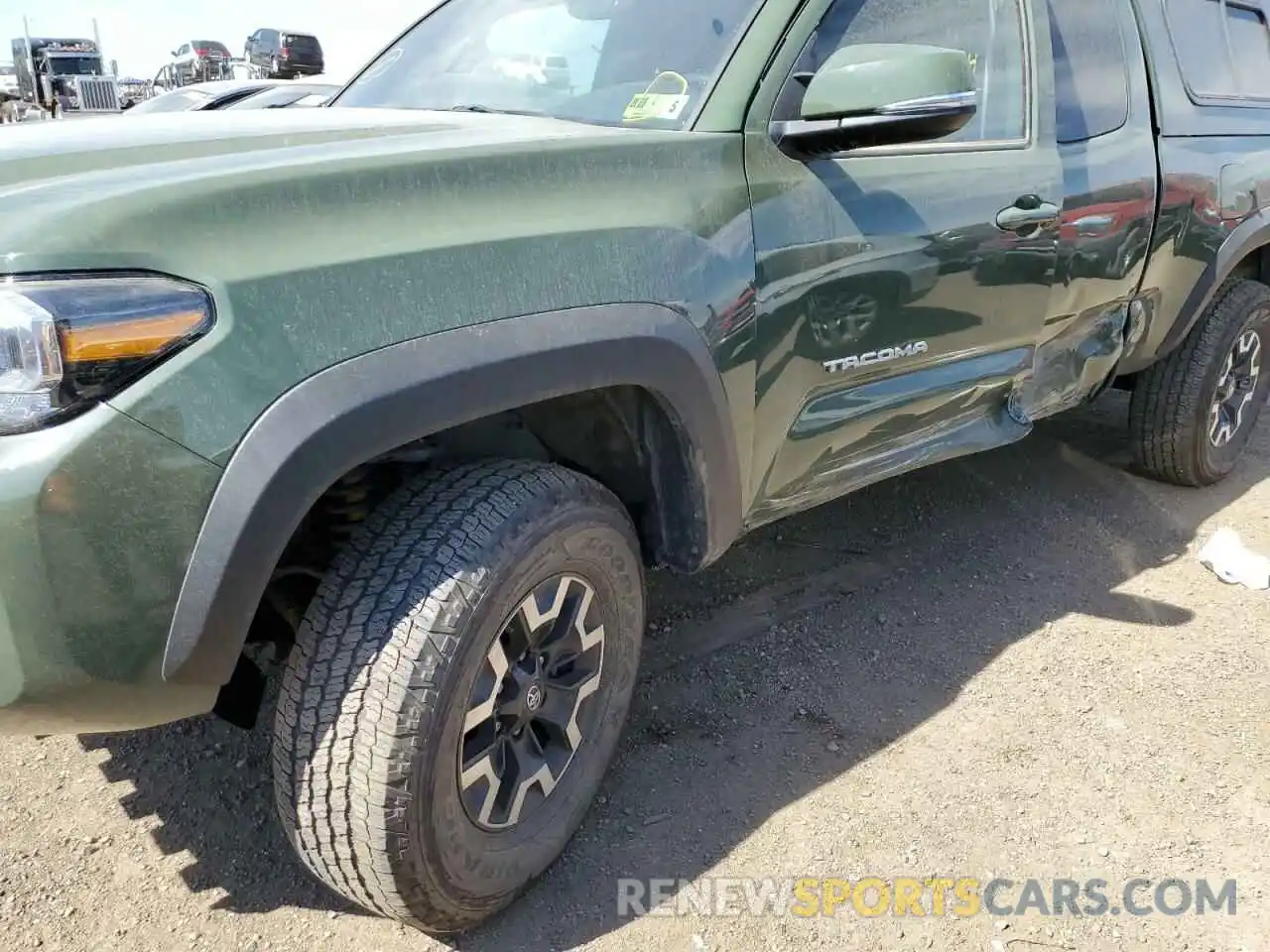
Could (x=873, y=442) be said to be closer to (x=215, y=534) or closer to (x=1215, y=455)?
(x=215, y=534)

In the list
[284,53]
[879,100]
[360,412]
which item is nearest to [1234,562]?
[879,100]

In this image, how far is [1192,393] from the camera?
3924 mm

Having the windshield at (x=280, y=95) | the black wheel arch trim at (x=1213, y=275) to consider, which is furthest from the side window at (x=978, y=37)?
the windshield at (x=280, y=95)

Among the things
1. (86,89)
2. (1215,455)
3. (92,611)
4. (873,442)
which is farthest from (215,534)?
(86,89)

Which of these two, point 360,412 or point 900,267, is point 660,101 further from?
point 360,412

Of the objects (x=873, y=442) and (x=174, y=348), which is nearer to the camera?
(x=174, y=348)

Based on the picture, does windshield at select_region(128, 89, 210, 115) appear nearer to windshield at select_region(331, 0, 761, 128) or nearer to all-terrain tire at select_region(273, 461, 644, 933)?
windshield at select_region(331, 0, 761, 128)

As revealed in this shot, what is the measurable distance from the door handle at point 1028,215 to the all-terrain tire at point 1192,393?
1499 millimetres

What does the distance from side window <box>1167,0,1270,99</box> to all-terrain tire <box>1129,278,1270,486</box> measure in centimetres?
77

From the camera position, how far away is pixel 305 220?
147 cm

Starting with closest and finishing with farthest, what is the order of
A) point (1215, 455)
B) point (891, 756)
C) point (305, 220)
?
point (305, 220), point (891, 756), point (1215, 455)

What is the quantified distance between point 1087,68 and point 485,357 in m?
2.45

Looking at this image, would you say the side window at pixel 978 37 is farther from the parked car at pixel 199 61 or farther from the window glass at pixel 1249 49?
the parked car at pixel 199 61

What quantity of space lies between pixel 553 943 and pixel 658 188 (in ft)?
4.61
